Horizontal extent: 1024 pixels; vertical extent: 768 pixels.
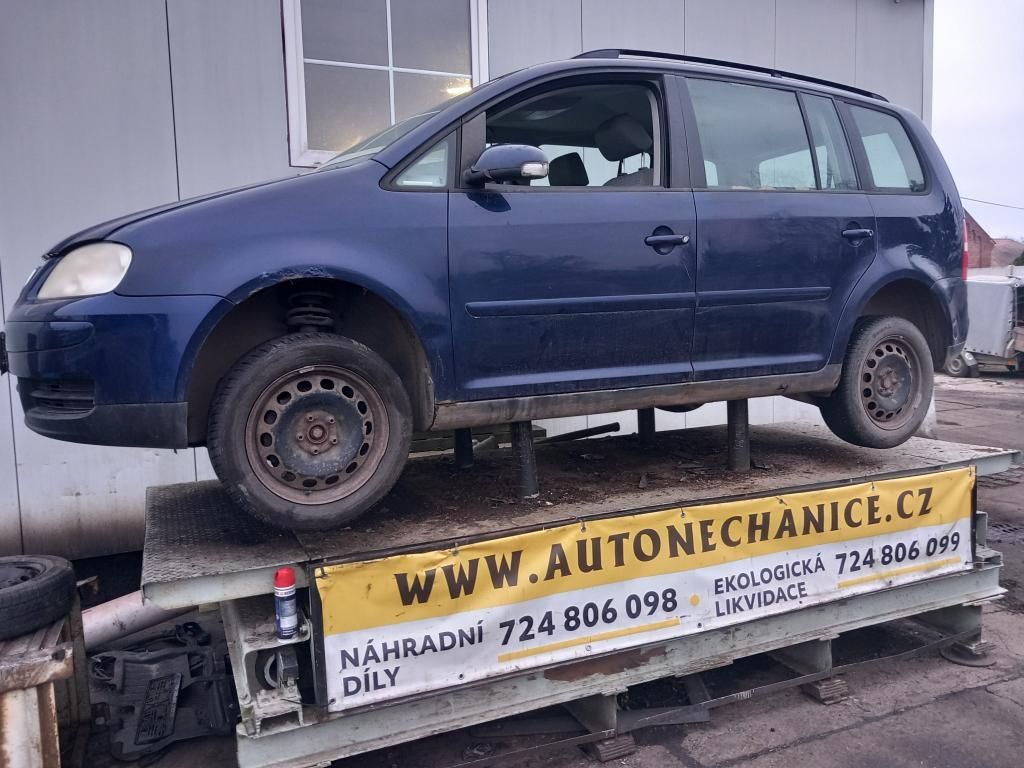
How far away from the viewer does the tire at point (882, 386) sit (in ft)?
12.1

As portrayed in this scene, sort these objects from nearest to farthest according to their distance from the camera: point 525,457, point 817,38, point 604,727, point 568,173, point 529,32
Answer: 1. point 604,727
2. point 525,457
3. point 568,173
4. point 529,32
5. point 817,38

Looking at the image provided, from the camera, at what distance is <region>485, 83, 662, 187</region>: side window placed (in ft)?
10.9

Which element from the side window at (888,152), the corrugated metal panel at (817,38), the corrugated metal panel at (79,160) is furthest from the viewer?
the corrugated metal panel at (817,38)

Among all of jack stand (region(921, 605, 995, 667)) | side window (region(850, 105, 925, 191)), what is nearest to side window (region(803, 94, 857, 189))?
side window (region(850, 105, 925, 191))

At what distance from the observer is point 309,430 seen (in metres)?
2.64

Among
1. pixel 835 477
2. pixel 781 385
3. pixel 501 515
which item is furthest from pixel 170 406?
pixel 835 477

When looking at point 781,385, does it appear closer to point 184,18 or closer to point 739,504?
point 739,504

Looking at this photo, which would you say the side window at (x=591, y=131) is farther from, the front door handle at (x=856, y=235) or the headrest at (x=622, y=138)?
the front door handle at (x=856, y=235)

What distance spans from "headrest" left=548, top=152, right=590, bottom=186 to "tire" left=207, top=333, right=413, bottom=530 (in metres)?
1.39

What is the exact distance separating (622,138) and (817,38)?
471 cm

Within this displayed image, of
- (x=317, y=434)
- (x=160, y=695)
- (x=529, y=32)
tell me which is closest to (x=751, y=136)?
(x=317, y=434)

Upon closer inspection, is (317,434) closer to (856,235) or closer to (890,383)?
(856,235)

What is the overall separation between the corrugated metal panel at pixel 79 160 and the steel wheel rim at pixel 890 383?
13.5ft

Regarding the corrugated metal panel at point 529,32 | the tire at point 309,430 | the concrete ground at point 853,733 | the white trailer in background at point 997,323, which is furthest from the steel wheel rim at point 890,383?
the white trailer in background at point 997,323
